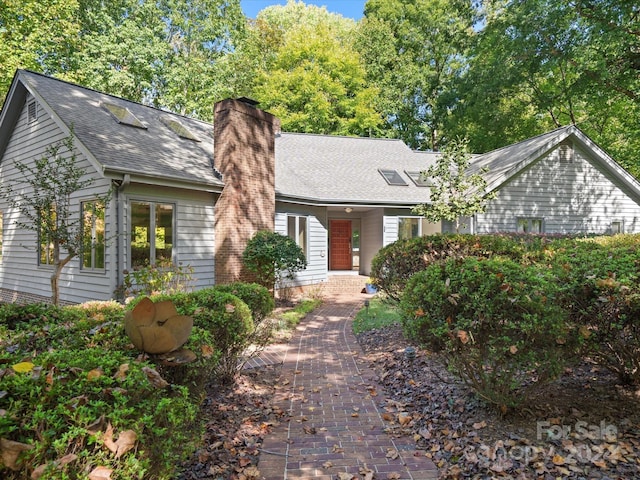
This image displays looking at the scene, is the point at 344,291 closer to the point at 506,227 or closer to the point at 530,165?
the point at 506,227

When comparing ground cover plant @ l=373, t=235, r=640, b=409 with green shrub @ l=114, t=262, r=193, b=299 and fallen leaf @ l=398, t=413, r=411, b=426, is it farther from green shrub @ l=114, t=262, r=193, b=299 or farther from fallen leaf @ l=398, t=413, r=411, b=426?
green shrub @ l=114, t=262, r=193, b=299

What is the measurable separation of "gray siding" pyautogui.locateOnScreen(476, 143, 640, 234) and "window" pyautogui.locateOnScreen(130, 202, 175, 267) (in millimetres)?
10659

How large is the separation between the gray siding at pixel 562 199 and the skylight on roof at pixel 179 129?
10585mm

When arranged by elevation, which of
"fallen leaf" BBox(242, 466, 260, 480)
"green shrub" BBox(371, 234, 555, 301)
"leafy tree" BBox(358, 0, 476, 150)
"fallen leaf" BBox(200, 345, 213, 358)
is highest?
"leafy tree" BBox(358, 0, 476, 150)

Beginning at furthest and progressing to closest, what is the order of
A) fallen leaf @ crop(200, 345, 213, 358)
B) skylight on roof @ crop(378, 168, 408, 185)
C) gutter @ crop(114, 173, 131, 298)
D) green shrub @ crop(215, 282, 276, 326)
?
skylight on roof @ crop(378, 168, 408, 185)
gutter @ crop(114, 173, 131, 298)
green shrub @ crop(215, 282, 276, 326)
fallen leaf @ crop(200, 345, 213, 358)

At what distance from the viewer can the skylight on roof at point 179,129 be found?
12.3m

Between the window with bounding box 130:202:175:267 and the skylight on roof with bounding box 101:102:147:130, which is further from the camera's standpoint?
the skylight on roof with bounding box 101:102:147:130

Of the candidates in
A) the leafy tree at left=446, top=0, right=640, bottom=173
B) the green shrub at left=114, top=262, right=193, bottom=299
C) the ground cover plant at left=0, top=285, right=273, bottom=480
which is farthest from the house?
the ground cover plant at left=0, top=285, right=273, bottom=480

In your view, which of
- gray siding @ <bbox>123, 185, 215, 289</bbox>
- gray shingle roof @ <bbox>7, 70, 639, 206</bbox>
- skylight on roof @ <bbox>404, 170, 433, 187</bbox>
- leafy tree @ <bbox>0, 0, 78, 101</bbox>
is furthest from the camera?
leafy tree @ <bbox>0, 0, 78, 101</bbox>

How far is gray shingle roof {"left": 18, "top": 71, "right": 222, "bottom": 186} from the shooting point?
8.70m

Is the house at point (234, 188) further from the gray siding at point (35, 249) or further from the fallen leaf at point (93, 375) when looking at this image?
the fallen leaf at point (93, 375)

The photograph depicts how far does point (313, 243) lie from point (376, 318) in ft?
18.5

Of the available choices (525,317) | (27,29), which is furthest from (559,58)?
(27,29)

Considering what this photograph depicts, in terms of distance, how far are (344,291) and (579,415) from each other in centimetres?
1054
